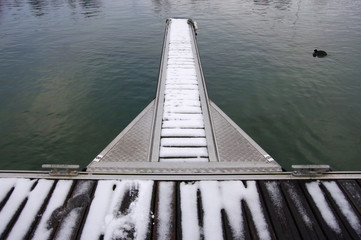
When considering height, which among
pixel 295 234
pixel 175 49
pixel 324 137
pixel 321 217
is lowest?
pixel 295 234

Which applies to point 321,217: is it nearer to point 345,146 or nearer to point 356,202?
point 356,202

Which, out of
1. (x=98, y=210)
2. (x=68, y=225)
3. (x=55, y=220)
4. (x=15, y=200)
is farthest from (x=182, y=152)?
(x=15, y=200)

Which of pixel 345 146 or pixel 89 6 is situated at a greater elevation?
pixel 89 6

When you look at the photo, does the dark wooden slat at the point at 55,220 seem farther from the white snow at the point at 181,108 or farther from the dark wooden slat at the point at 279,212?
the dark wooden slat at the point at 279,212

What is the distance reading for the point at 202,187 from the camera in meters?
4.64

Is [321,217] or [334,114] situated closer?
[321,217]

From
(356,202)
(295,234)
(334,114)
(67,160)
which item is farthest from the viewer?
(334,114)

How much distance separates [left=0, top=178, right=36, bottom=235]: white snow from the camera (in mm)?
4125

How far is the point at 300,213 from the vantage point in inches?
167

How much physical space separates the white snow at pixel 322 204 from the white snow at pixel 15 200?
5921mm

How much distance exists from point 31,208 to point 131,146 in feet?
9.78

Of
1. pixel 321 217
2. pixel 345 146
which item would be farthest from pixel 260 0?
pixel 321 217

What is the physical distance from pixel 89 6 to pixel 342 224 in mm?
37901

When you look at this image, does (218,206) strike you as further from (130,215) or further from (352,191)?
(352,191)
